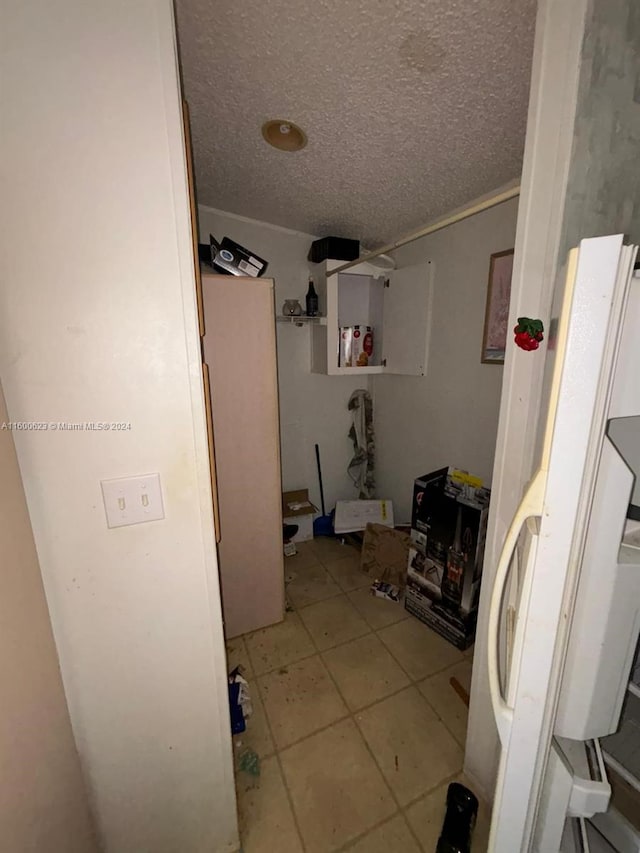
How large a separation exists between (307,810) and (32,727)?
3.39 feet

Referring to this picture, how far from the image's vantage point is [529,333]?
0.83 meters

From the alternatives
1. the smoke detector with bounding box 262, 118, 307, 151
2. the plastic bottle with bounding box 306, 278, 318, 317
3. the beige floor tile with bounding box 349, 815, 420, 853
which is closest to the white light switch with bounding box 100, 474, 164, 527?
the beige floor tile with bounding box 349, 815, 420, 853

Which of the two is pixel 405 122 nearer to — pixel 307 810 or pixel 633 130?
pixel 633 130

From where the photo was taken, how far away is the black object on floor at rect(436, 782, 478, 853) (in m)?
1.04

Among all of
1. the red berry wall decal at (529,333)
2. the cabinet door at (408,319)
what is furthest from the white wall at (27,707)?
the cabinet door at (408,319)

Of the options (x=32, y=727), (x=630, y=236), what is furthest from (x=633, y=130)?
(x=32, y=727)

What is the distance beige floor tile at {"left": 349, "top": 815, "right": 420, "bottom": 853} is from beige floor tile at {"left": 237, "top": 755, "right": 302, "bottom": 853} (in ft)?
0.69

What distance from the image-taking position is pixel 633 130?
80 centimetres

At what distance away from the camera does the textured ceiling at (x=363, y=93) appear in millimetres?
889

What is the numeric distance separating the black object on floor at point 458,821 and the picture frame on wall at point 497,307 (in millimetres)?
1723

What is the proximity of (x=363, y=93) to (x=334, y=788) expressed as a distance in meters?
2.43

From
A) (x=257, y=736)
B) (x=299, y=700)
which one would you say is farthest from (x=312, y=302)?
(x=257, y=736)

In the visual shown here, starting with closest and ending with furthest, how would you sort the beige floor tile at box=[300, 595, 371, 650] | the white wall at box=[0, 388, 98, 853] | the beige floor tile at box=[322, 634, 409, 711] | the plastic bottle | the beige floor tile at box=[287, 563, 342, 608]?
the white wall at box=[0, 388, 98, 853], the beige floor tile at box=[322, 634, 409, 711], the beige floor tile at box=[300, 595, 371, 650], the beige floor tile at box=[287, 563, 342, 608], the plastic bottle

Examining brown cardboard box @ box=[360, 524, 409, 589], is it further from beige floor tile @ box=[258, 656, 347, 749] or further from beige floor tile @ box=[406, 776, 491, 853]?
beige floor tile @ box=[406, 776, 491, 853]
